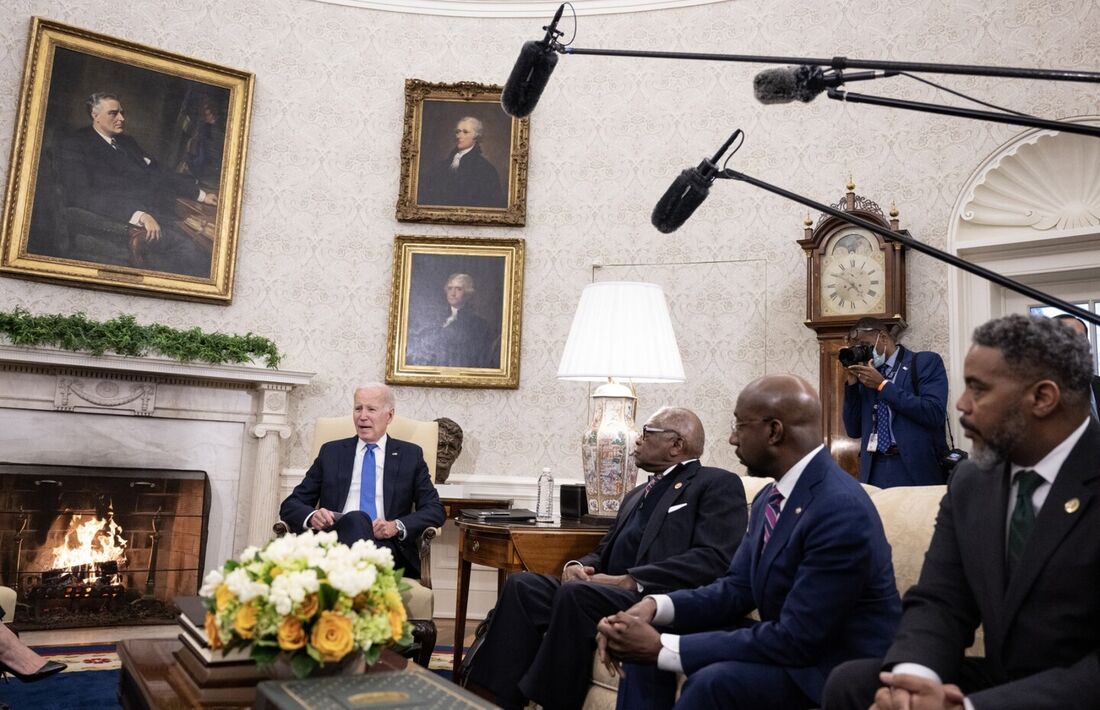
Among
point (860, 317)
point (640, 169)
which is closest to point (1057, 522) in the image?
point (860, 317)

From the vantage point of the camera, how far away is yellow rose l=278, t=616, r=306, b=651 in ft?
6.16

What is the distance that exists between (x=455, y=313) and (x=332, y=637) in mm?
4261

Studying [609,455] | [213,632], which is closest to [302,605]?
[213,632]

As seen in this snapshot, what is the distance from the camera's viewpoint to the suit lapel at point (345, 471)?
169 inches

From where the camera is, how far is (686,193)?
7.75 feet

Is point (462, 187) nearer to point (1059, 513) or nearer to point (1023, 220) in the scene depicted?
point (1023, 220)

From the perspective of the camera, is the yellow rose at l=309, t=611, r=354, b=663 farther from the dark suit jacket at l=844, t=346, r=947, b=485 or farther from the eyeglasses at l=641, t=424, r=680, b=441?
the dark suit jacket at l=844, t=346, r=947, b=485

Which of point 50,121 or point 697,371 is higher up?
point 50,121

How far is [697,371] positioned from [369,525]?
2.74 metres

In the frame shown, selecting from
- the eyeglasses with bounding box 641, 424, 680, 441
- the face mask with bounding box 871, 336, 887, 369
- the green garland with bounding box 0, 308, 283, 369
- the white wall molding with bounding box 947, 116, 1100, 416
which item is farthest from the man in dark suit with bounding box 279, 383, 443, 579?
the white wall molding with bounding box 947, 116, 1100, 416

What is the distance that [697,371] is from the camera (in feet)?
19.1

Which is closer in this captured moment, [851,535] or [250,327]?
[851,535]

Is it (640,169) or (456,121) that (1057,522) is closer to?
(640,169)

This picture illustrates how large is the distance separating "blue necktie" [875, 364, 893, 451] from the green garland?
3.76m
